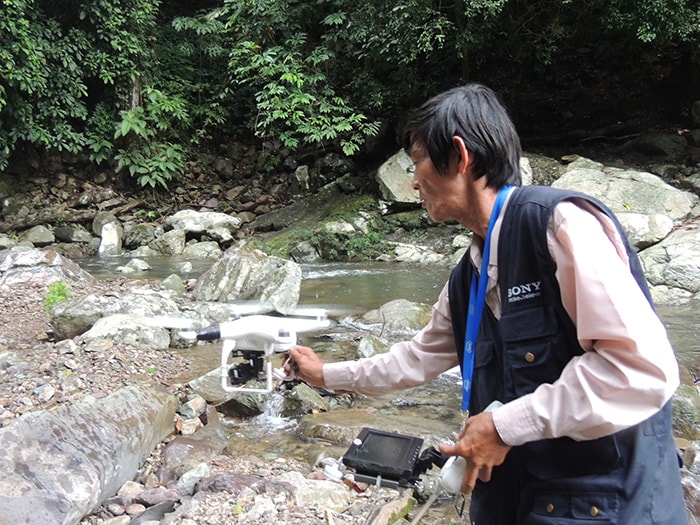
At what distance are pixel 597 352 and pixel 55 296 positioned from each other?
609 cm

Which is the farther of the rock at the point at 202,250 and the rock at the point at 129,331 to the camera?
the rock at the point at 202,250

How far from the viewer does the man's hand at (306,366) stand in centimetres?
149

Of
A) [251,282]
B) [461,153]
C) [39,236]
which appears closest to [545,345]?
[461,153]

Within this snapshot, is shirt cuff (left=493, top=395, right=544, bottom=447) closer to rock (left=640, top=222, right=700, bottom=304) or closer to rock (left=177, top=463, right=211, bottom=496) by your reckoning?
rock (left=177, top=463, right=211, bottom=496)

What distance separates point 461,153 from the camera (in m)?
1.08

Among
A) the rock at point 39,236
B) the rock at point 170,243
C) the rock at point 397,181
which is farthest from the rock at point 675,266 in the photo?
the rock at point 39,236

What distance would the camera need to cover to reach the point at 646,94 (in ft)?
41.2

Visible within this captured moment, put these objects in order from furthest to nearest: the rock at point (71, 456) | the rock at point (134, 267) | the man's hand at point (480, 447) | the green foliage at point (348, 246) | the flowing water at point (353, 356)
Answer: the green foliage at point (348, 246), the rock at point (134, 267), the flowing water at point (353, 356), the rock at point (71, 456), the man's hand at point (480, 447)

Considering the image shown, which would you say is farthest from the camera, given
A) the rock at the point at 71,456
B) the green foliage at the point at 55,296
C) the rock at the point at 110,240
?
the rock at the point at 110,240

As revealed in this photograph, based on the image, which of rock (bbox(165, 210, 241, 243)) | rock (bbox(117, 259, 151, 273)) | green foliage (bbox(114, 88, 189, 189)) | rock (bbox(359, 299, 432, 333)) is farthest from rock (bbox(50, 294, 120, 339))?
green foliage (bbox(114, 88, 189, 189))

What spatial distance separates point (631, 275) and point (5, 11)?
1315cm

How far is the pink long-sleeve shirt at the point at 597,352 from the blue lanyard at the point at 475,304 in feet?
0.47

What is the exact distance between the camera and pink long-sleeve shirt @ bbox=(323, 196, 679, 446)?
838 millimetres

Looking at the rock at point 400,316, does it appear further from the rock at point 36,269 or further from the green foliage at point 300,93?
the green foliage at point 300,93
